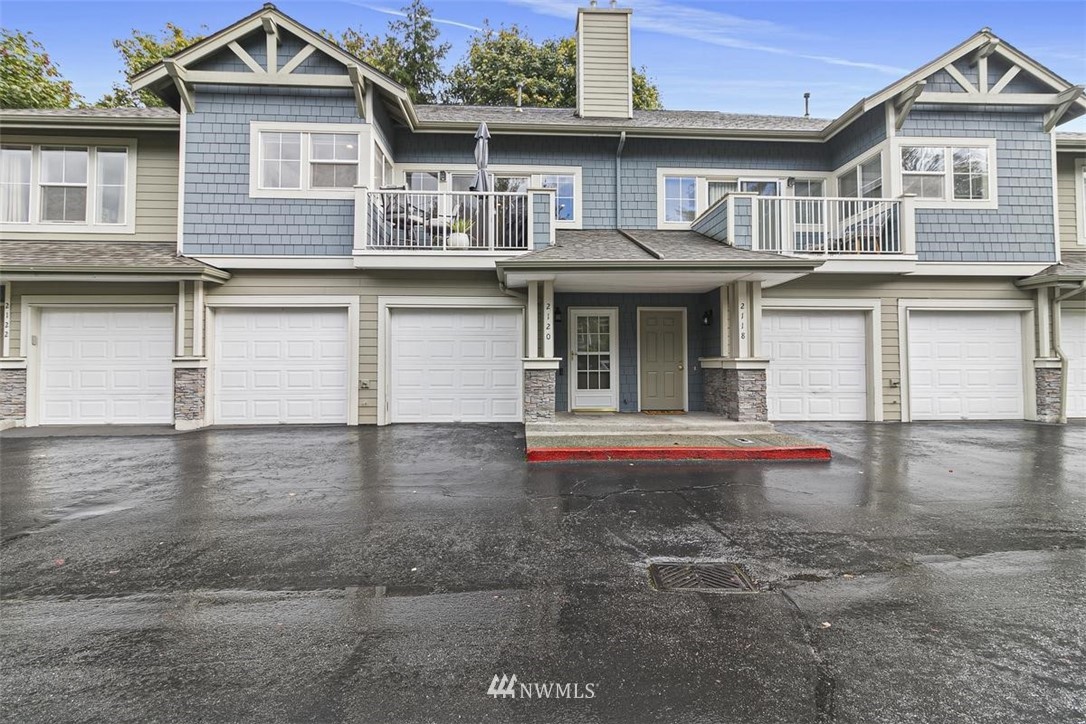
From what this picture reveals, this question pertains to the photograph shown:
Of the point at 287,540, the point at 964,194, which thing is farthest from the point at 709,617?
the point at 964,194

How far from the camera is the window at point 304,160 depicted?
927 centimetres

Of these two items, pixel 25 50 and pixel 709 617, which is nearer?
pixel 709 617

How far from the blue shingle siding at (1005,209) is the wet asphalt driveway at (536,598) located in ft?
19.6

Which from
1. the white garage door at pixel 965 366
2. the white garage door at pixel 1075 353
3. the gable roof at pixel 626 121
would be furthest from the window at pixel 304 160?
the white garage door at pixel 1075 353

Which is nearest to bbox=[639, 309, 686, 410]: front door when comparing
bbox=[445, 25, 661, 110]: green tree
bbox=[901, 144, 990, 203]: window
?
bbox=[901, 144, 990, 203]: window

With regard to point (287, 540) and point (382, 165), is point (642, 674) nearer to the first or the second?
point (287, 540)

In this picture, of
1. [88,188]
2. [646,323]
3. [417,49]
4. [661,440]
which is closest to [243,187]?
[88,188]

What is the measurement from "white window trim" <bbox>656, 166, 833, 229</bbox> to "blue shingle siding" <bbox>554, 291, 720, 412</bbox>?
1700 mm

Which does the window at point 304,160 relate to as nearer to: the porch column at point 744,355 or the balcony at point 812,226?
the balcony at point 812,226

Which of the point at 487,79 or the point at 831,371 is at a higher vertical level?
the point at 487,79

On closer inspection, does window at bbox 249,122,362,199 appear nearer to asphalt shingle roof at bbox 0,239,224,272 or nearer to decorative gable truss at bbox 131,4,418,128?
decorative gable truss at bbox 131,4,418,128

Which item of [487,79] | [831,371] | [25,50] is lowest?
[831,371]

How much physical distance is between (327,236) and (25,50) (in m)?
14.5

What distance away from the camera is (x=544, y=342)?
27.7ft
